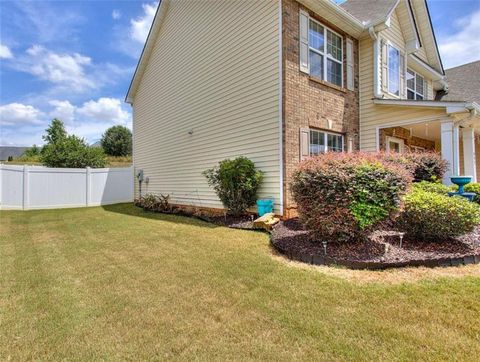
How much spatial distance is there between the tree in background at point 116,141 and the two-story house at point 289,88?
89.2ft

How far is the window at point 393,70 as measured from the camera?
10.5 m

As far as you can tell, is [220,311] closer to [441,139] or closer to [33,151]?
[441,139]

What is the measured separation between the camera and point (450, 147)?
848 centimetres

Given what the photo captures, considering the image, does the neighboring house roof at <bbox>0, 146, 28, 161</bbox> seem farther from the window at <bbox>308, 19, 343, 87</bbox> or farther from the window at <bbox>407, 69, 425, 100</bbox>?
the window at <bbox>407, 69, 425, 100</bbox>

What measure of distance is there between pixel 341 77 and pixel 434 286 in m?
7.82

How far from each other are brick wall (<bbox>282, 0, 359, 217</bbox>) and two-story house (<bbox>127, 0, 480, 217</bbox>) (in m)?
0.03

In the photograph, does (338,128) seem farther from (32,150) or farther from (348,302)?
(32,150)

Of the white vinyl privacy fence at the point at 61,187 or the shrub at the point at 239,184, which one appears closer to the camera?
the shrub at the point at 239,184

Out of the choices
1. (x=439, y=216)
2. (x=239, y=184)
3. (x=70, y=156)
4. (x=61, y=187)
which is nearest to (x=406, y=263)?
(x=439, y=216)

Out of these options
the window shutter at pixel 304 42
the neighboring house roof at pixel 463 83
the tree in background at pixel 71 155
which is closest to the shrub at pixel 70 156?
the tree in background at pixel 71 155

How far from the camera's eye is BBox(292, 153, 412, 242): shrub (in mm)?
4633

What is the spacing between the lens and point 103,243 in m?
6.34

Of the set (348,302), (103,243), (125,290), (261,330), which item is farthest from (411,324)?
(103,243)

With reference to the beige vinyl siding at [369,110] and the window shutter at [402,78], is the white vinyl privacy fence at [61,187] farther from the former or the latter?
the window shutter at [402,78]
